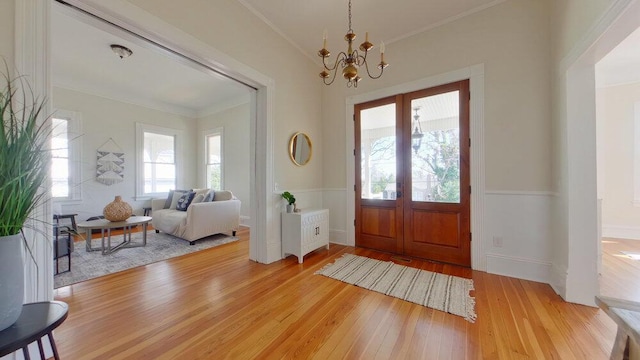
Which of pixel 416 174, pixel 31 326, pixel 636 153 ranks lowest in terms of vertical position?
pixel 31 326

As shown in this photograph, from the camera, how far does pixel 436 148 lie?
2922 mm

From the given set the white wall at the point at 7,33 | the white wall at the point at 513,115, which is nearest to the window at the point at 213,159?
the white wall at the point at 7,33

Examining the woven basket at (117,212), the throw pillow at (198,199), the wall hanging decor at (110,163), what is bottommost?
the woven basket at (117,212)

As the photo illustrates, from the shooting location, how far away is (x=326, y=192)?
3.89 meters

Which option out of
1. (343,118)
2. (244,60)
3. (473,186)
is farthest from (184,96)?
(473,186)

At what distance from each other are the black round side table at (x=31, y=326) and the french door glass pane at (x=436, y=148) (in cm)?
318

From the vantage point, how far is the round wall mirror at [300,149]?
329cm

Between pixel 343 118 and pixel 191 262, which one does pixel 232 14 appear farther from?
pixel 191 262

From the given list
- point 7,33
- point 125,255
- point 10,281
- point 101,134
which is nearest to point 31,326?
point 10,281

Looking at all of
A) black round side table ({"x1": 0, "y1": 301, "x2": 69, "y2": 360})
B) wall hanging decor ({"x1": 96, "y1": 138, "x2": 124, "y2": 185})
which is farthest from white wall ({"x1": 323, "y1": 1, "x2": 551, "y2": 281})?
wall hanging decor ({"x1": 96, "y1": 138, "x2": 124, "y2": 185})

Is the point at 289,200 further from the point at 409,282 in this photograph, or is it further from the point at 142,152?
the point at 142,152

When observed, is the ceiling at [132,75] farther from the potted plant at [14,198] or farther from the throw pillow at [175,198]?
the throw pillow at [175,198]

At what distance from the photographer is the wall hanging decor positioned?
4.83m

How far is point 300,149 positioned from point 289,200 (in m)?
0.83
